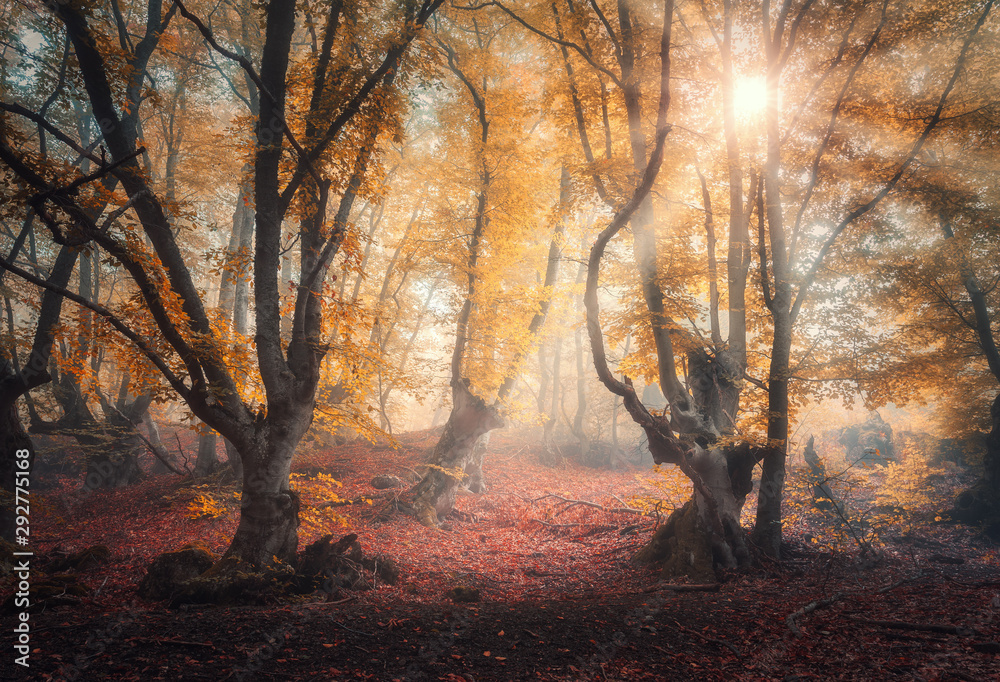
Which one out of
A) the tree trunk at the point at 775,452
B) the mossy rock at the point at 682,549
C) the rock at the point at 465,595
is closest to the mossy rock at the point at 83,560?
the rock at the point at 465,595

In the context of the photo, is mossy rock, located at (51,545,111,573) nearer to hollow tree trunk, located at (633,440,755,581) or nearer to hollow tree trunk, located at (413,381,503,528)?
hollow tree trunk, located at (413,381,503,528)

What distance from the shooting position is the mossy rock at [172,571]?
4844mm

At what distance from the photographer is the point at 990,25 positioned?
29.1 feet

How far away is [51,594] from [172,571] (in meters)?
1.03

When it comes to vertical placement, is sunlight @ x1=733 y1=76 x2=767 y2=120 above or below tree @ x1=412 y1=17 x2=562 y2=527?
above

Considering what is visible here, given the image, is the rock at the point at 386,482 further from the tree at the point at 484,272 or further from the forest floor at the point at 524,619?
the forest floor at the point at 524,619

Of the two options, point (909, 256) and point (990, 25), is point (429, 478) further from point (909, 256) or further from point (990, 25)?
point (990, 25)

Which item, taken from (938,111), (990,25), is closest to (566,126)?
(938,111)

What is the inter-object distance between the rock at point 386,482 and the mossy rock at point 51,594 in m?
6.80

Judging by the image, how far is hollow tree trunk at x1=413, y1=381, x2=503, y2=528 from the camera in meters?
10.1

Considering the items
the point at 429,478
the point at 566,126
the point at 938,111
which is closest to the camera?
the point at 938,111

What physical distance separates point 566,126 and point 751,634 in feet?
27.4

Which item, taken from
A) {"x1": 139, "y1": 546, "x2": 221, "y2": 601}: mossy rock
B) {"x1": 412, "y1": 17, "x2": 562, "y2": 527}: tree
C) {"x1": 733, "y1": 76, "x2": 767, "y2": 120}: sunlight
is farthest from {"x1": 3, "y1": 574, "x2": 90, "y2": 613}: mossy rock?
{"x1": 733, "y1": 76, "x2": 767, "y2": 120}: sunlight

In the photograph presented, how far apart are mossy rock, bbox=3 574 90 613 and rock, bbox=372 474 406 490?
22.3 feet
